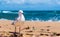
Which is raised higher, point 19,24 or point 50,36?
point 19,24

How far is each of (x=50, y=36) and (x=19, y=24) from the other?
1.38 m

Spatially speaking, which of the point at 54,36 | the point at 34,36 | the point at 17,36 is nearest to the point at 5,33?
the point at 17,36

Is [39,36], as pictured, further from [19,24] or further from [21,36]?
[19,24]

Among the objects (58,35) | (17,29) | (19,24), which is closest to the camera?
(58,35)

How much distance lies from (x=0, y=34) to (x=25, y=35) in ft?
3.19

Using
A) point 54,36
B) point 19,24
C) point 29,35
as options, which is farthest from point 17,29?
point 54,36

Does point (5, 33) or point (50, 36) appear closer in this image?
point (50, 36)

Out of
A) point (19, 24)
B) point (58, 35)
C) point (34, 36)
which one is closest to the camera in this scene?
point (34, 36)

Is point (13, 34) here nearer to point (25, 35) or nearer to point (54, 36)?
point (25, 35)

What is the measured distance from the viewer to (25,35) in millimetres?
7430

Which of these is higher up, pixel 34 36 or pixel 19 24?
pixel 19 24

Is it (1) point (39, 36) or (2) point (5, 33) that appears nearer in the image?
(1) point (39, 36)

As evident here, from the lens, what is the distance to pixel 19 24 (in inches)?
326

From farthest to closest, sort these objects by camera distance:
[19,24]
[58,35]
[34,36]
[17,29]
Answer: [17,29], [19,24], [58,35], [34,36]
